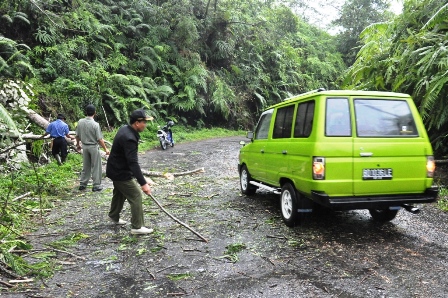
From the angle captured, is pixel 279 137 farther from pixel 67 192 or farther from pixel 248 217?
pixel 67 192

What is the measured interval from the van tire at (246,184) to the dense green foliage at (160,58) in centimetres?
744

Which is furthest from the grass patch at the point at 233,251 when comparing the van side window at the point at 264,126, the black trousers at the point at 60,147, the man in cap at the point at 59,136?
the black trousers at the point at 60,147

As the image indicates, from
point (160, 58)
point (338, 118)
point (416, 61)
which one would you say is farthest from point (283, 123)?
point (160, 58)

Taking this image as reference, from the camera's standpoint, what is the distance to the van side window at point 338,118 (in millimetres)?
4734

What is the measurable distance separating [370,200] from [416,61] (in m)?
6.71

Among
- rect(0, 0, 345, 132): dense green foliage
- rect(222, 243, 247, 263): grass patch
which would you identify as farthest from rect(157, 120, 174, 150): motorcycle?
rect(222, 243, 247, 263): grass patch

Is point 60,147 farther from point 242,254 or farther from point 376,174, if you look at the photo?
point 376,174

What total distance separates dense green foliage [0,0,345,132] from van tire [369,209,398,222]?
10.2 meters

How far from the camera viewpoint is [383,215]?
5688mm

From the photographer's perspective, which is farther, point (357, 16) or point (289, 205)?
point (357, 16)

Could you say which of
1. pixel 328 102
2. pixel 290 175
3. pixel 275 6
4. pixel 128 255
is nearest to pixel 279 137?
pixel 290 175

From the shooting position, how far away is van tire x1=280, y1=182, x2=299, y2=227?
17.3 ft

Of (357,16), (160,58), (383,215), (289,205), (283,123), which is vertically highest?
(357,16)

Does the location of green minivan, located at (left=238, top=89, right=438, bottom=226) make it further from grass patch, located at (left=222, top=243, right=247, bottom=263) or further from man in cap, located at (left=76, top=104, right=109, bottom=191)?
man in cap, located at (left=76, top=104, right=109, bottom=191)
